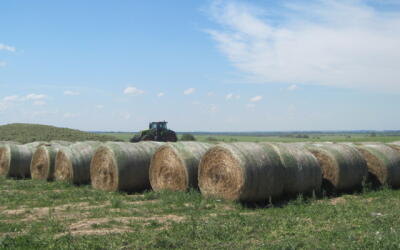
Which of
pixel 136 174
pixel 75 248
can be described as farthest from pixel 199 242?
pixel 136 174

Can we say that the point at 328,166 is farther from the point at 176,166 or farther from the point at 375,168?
the point at 176,166

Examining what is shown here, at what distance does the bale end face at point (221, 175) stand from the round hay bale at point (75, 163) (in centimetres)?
558

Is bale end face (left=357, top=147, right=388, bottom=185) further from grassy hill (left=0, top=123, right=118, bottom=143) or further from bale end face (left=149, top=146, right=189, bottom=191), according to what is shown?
grassy hill (left=0, top=123, right=118, bottom=143)

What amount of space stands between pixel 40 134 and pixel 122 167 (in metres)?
30.9

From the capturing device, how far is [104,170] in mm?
14141

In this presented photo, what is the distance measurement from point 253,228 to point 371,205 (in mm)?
3806

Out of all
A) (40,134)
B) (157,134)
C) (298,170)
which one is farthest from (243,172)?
(40,134)

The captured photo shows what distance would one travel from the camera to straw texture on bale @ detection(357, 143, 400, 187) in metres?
13.3

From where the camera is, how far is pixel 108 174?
13.9 meters

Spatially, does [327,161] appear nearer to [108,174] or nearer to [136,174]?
[136,174]

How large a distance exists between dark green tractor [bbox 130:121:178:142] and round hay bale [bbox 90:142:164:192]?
50.7 ft

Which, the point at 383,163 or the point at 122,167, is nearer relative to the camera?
the point at 383,163

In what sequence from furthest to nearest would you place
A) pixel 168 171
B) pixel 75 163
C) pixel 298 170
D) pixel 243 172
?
pixel 75 163, pixel 168 171, pixel 298 170, pixel 243 172

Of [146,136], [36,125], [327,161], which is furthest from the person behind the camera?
[36,125]
